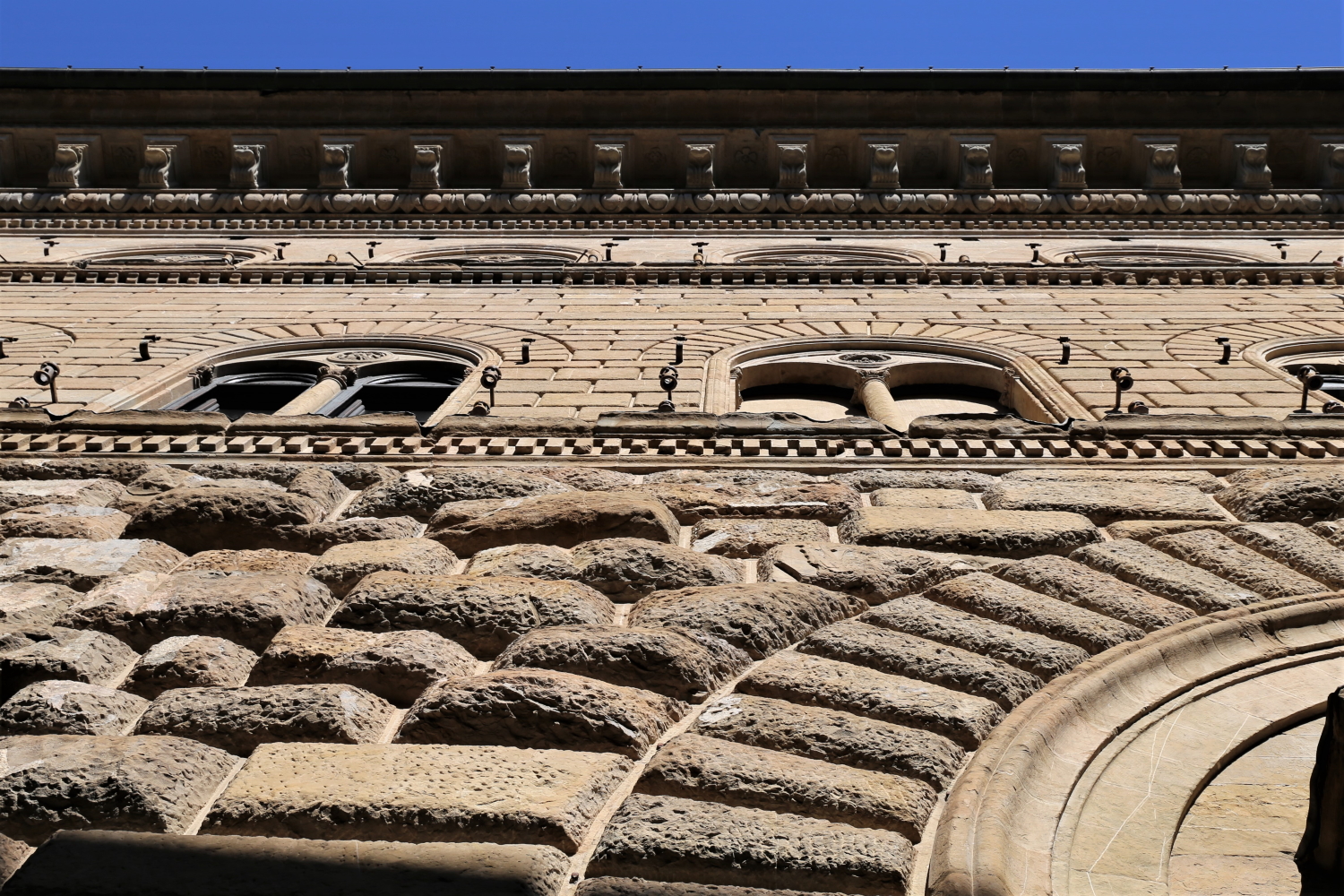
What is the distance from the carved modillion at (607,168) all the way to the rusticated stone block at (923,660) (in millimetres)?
12152

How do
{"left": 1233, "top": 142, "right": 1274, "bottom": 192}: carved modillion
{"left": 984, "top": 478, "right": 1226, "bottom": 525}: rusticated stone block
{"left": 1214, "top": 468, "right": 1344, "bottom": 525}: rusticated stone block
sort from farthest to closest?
{"left": 1233, "top": 142, "right": 1274, "bottom": 192}: carved modillion < {"left": 984, "top": 478, "right": 1226, "bottom": 525}: rusticated stone block < {"left": 1214, "top": 468, "right": 1344, "bottom": 525}: rusticated stone block

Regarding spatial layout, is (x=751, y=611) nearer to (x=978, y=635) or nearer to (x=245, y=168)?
(x=978, y=635)

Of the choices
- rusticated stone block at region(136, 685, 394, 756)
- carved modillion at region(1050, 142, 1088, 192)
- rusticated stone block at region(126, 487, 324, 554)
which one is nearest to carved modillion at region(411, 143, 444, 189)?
carved modillion at region(1050, 142, 1088, 192)

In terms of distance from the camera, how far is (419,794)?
Answer: 3355 mm

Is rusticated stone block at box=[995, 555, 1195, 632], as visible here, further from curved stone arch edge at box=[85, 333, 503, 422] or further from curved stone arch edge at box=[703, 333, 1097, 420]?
curved stone arch edge at box=[85, 333, 503, 422]

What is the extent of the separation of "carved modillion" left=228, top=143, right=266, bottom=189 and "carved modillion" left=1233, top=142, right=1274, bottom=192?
1177cm

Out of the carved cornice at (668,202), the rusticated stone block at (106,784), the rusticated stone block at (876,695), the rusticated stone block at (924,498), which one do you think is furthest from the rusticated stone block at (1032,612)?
the carved cornice at (668,202)

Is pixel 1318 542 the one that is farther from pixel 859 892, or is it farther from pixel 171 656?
pixel 171 656

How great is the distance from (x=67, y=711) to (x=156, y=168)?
44.5 ft

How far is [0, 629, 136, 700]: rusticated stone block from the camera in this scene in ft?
13.2

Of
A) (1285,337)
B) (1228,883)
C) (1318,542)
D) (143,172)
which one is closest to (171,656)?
(1228,883)

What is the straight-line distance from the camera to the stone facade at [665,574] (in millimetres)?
3328

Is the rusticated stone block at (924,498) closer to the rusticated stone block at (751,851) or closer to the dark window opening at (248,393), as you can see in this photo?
the rusticated stone block at (751,851)

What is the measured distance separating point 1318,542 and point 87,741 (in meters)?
4.42
